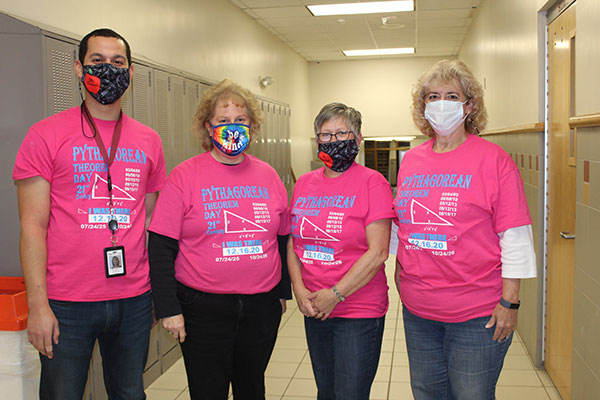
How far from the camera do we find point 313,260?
7.38ft

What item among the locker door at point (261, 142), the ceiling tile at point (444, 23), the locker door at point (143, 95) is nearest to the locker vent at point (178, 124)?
the locker door at point (143, 95)

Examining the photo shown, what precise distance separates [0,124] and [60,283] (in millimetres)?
1247

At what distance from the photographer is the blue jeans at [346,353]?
2.17 metres

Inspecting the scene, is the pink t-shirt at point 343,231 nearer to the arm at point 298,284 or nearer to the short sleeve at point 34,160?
the arm at point 298,284

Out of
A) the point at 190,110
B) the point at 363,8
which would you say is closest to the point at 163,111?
the point at 190,110

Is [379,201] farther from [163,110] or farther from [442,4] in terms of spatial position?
[442,4]

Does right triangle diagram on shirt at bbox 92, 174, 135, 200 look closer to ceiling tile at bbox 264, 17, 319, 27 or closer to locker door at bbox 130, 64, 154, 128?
locker door at bbox 130, 64, 154, 128

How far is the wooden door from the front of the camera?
11.1 feet

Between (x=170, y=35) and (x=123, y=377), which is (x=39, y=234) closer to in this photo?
(x=123, y=377)

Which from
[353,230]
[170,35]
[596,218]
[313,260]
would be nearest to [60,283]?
[313,260]

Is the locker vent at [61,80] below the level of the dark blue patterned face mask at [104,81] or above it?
Answer: above

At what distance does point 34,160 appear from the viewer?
Answer: 197cm

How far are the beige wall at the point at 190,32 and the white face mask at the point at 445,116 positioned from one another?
219 centimetres

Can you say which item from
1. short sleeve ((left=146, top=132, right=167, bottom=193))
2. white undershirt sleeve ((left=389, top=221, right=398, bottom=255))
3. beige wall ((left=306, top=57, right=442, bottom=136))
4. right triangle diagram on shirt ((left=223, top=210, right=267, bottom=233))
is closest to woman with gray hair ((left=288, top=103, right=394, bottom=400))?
white undershirt sleeve ((left=389, top=221, right=398, bottom=255))
